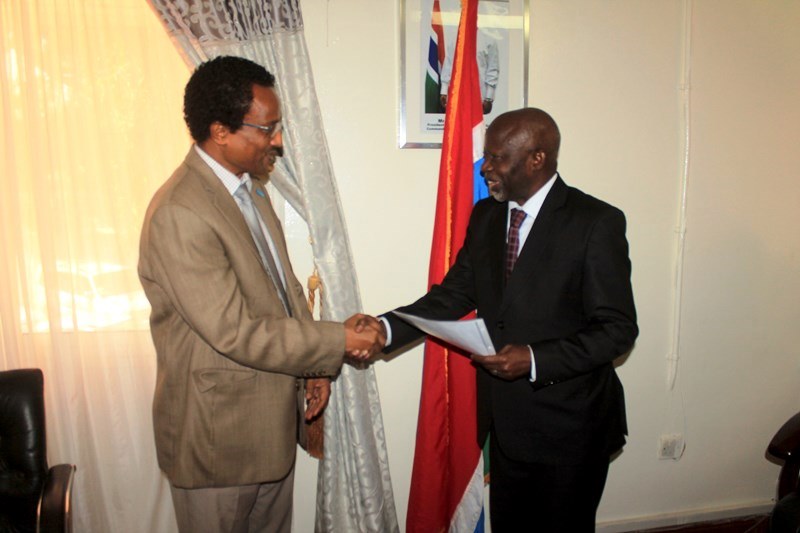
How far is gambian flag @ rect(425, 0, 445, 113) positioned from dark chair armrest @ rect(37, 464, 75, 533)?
1.98 metres

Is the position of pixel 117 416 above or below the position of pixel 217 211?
below

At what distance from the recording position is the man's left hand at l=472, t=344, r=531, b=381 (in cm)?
172

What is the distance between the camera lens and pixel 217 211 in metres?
1.58

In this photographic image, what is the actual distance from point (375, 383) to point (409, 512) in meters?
0.56

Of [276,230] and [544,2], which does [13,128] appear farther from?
[544,2]

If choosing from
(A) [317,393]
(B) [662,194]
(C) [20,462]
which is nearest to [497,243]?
(A) [317,393]

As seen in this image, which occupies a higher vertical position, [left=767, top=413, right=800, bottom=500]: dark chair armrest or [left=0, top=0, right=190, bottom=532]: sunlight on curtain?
[left=0, top=0, right=190, bottom=532]: sunlight on curtain

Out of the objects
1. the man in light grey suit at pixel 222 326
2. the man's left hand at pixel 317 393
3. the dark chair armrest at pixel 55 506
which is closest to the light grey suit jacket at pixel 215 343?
the man in light grey suit at pixel 222 326

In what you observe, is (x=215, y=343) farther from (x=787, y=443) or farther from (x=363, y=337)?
(x=787, y=443)

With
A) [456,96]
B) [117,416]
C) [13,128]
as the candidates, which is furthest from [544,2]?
[117,416]

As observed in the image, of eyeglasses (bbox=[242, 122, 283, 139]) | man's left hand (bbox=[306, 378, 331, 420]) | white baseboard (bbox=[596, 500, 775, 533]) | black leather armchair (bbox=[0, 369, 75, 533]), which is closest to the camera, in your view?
eyeglasses (bbox=[242, 122, 283, 139])

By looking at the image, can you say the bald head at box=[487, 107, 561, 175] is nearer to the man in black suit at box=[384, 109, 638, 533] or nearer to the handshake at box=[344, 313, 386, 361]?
the man in black suit at box=[384, 109, 638, 533]

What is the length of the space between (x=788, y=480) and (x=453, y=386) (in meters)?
1.46

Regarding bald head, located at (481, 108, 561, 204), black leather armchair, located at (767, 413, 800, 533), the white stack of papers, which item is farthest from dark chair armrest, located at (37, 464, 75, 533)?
black leather armchair, located at (767, 413, 800, 533)
